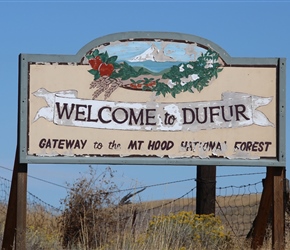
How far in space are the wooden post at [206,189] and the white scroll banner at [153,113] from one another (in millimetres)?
3175

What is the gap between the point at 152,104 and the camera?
1166 centimetres

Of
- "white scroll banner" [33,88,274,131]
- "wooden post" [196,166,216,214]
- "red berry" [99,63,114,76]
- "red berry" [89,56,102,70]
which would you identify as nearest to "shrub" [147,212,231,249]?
"white scroll banner" [33,88,274,131]

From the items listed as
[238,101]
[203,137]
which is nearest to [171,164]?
[203,137]

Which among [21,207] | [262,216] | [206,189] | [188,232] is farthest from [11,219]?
[206,189]

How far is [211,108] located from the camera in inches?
461

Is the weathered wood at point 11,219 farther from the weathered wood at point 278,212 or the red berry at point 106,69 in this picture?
the weathered wood at point 278,212

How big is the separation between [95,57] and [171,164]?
189 centimetres

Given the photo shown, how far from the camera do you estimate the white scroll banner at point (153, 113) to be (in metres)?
11.5

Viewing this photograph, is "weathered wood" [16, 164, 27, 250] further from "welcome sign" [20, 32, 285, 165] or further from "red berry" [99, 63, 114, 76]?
"red berry" [99, 63, 114, 76]

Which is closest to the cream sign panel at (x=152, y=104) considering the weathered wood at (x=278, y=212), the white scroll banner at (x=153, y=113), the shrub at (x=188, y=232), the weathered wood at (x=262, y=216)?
the white scroll banner at (x=153, y=113)

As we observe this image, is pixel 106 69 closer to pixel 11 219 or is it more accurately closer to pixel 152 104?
pixel 152 104

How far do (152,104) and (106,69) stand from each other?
32.9 inches

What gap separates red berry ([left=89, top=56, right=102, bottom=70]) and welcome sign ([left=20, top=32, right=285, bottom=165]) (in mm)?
12

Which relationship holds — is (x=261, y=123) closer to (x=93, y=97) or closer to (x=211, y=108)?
(x=211, y=108)
